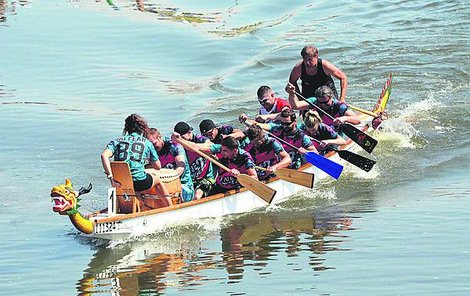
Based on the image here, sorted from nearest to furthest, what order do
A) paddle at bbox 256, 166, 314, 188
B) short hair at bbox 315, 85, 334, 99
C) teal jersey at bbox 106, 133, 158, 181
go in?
1. teal jersey at bbox 106, 133, 158, 181
2. paddle at bbox 256, 166, 314, 188
3. short hair at bbox 315, 85, 334, 99

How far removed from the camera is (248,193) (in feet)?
50.4

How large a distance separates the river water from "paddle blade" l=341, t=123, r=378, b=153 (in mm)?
538

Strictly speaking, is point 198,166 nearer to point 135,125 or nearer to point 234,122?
point 135,125

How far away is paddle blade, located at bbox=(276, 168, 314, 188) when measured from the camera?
15.7 m

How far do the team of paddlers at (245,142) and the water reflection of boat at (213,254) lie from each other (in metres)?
0.73

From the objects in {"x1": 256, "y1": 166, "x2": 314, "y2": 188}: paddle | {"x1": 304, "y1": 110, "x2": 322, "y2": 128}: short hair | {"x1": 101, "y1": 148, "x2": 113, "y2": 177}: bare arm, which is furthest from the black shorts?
{"x1": 304, "y1": 110, "x2": 322, "y2": 128}: short hair

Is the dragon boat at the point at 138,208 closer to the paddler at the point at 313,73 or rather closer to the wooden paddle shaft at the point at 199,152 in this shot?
the wooden paddle shaft at the point at 199,152

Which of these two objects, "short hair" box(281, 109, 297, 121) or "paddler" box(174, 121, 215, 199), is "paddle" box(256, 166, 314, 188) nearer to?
"short hair" box(281, 109, 297, 121)

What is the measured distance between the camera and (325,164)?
16031 millimetres

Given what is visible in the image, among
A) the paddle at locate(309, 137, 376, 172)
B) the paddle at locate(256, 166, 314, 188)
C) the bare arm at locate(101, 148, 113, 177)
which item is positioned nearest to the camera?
the bare arm at locate(101, 148, 113, 177)

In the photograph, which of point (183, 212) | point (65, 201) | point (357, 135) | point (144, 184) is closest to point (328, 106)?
point (357, 135)

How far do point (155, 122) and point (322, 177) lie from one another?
5931 millimetres

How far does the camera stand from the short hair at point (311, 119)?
1641 cm

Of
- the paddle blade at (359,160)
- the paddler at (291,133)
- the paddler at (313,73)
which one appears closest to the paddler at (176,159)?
the paddler at (291,133)
